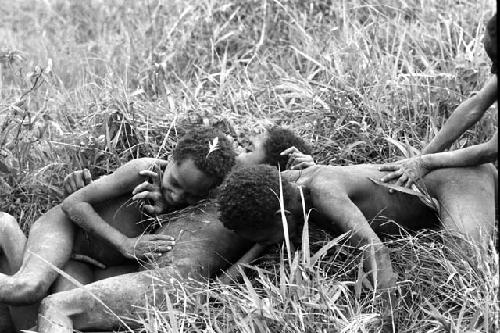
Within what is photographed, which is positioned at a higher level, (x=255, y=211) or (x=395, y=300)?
(x=255, y=211)

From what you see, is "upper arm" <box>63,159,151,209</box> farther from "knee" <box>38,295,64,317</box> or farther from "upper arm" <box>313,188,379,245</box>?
"upper arm" <box>313,188,379,245</box>

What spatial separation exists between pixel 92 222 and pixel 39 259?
0.81 feet

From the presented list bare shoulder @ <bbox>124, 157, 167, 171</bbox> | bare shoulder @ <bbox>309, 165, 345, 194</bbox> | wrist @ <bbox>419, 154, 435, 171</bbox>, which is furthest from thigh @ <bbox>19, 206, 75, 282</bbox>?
wrist @ <bbox>419, 154, 435, 171</bbox>

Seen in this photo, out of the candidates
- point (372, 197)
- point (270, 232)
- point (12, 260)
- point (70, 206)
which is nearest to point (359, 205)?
point (372, 197)

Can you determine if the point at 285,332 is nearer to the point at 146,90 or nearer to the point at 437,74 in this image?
the point at 437,74

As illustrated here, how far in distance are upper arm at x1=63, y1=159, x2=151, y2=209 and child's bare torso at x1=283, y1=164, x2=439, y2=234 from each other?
0.61 metres

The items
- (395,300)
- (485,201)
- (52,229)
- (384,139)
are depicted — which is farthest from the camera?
(384,139)

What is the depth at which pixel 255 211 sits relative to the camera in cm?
367

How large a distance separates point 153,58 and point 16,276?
79.9 inches

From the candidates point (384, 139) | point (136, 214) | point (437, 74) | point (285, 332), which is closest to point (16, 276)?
point (136, 214)

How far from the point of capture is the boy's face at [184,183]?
399 centimetres

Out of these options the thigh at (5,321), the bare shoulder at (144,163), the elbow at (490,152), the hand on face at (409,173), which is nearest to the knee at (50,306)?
the thigh at (5,321)

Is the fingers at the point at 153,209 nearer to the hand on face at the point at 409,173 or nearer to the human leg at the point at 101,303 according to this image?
the human leg at the point at 101,303

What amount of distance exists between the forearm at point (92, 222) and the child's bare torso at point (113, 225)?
0.08 meters
